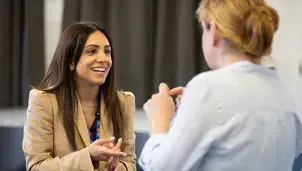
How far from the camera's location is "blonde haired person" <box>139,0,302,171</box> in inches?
36.8

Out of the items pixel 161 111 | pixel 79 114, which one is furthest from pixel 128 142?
pixel 161 111

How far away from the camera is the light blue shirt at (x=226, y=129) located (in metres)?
0.93

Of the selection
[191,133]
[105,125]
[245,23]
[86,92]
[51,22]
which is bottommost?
[105,125]

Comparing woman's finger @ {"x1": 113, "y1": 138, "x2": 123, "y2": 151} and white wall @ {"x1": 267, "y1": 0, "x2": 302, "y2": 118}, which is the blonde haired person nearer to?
woman's finger @ {"x1": 113, "y1": 138, "x2": 123, "y2": 151}

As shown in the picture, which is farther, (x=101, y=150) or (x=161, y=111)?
(x=101, y=150)

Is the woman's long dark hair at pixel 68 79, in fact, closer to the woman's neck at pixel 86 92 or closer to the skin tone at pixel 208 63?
the woman's neck at pixel 86 92

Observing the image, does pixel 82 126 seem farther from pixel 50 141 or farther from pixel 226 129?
pixel 226 129

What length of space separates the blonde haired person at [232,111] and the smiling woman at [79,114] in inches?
26.4

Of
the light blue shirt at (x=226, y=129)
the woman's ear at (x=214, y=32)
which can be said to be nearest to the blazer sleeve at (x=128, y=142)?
the light blue shirt at (x=226, y=129)

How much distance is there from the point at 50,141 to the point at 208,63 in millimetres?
889

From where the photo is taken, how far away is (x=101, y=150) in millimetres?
1554

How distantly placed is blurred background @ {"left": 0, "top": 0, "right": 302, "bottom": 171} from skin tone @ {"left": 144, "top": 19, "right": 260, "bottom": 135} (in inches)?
58.0

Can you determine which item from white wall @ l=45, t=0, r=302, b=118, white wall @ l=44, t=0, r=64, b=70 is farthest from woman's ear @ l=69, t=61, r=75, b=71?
white wall @ l=45, t=0, r=302, b=118

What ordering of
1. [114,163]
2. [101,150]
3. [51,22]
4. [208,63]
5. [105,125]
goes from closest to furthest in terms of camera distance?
[208,63] → [101,150] → [114,163] → [105,125] → [51,22]
